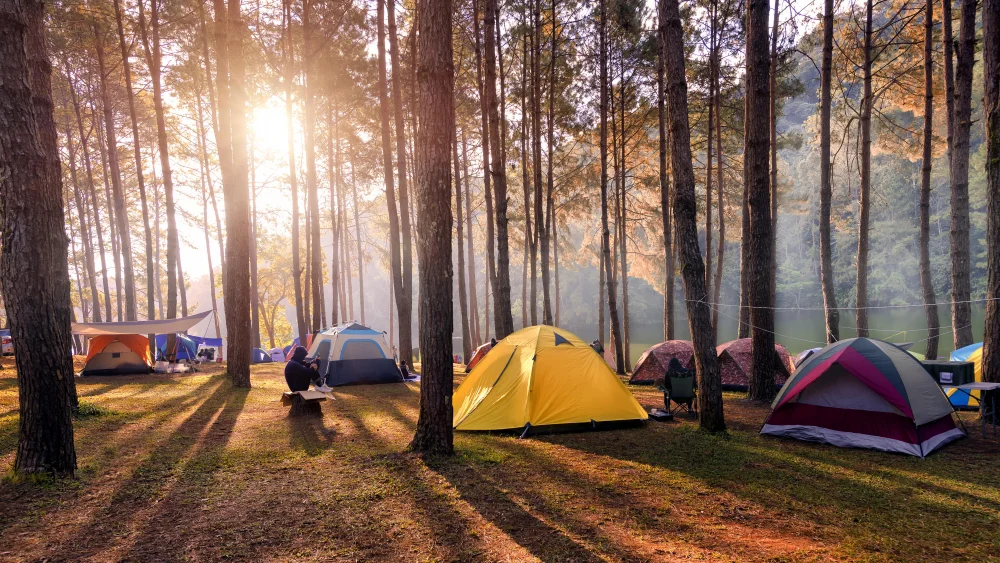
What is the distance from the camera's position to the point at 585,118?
16.1 meters

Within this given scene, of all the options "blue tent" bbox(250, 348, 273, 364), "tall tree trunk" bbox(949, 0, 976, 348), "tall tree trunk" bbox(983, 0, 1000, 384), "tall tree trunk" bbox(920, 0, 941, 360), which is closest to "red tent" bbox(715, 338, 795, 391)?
"tall tree trunk" bbox(920, 0, 941, 360)

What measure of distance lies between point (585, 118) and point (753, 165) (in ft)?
29.0

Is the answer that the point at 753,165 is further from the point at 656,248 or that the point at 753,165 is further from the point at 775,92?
the point at 656,248

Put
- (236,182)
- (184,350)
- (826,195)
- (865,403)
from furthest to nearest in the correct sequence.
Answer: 1. (184,350)
2. (826,195)
3. (236,182)
4. (865,403)

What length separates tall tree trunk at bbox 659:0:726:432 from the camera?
22.1ft

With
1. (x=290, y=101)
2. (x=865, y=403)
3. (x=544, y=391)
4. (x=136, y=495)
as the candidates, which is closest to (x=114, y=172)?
(x=290, y=101)

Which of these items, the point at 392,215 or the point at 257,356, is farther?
the point at 257,356

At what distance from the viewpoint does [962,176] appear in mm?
9148

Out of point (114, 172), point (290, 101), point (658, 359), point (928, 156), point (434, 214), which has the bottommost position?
point (658, 359)

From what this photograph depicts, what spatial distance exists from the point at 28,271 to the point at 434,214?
3.61 m

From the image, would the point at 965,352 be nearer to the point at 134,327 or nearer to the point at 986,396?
the point at 986,396

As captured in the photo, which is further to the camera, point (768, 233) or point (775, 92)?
point (775, 92)

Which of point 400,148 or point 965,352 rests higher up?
point 400,148


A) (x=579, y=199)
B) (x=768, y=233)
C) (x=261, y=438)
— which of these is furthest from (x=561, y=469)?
(x=579, y=199)
